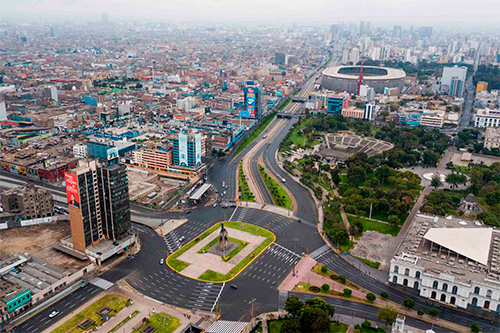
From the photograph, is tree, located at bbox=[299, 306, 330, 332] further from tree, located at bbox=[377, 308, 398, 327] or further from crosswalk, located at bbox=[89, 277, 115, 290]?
crosswalk, located at bbox=[89, 277, 115, 290]

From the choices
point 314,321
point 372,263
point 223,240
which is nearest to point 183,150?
point 223,240

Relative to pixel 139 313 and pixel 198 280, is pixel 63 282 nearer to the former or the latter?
pixel 139 313

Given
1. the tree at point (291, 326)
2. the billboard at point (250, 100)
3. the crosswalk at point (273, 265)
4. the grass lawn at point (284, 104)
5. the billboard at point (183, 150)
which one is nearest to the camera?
the tree at point (291, 326)

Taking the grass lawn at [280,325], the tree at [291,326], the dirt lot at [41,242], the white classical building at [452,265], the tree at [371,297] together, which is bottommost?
the grass lawn at [280,325]

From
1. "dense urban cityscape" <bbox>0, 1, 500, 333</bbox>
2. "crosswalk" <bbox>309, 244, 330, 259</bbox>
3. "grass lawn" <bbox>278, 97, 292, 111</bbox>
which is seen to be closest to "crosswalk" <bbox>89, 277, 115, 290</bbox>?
"dense urban cityscape" <bbox>0, 1, 500, 333</bbox>

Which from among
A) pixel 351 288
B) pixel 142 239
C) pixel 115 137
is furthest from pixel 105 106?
pixel 351 288

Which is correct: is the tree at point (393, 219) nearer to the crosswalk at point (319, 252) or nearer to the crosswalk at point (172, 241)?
the crosswalk at point (319, 252)

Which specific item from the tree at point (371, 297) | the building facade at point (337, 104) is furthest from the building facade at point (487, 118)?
the tree at point (371, 297)
